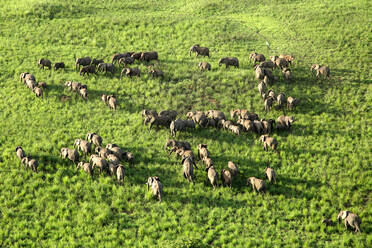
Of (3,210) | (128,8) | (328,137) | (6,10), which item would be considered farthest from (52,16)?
(328,137)

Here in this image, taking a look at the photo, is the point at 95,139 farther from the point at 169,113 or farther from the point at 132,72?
the point at 132,72

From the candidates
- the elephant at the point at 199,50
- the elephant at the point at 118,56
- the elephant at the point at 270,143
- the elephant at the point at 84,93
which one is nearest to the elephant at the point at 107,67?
the elephant at the point at 118,56

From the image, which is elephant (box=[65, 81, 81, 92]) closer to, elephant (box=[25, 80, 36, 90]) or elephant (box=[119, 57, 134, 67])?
elephant (box=[25, 80, 36, 90])

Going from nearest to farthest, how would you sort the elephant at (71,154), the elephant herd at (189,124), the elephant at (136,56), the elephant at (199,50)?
the elephant herd at (189,124), the elephant at (71,154), the elephant at (136,56), the elephant at (199,50)

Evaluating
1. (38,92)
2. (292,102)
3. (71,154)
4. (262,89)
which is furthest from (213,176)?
(38,92)

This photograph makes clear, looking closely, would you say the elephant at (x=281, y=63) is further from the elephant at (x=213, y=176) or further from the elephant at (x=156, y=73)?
the elephant at (x=213, y=176)

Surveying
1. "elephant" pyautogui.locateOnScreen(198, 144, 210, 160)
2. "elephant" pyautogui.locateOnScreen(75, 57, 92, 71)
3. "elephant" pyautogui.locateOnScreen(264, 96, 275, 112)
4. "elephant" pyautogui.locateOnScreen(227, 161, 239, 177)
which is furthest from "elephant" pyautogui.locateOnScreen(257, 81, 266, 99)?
"elephant" pyautogui.locateOnScreen(75, 57, 92, 71)

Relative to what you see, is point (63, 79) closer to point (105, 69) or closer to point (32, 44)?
point (105, 69)
